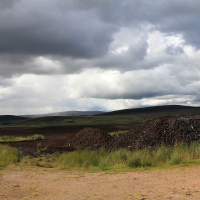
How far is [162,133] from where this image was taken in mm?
21641

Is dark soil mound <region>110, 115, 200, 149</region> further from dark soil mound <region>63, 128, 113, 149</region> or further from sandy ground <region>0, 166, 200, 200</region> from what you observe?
sandy ground <region>0, 166, 200, 200</region>

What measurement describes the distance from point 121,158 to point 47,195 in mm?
7305

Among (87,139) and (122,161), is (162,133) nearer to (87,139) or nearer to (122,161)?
(122,161)

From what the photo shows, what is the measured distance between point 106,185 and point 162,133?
521 inches

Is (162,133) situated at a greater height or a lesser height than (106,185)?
greater

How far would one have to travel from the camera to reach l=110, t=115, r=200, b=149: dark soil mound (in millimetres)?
20359

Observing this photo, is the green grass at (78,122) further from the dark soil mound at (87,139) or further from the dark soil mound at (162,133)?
the dark soil mound at (162,133)

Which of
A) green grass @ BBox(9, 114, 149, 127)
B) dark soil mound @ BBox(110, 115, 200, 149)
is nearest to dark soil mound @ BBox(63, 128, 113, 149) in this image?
dark soil mound @ BBox(110, 115, 200, 149)

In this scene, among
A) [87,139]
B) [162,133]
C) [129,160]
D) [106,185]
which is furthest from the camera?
[87,139]

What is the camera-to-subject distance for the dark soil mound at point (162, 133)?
20.4m

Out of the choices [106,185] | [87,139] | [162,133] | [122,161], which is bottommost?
[87,139]

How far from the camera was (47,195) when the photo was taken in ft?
26.4

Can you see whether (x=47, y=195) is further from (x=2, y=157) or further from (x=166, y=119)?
(x=166, y=119)

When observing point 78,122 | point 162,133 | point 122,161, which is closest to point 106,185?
point 122,161
